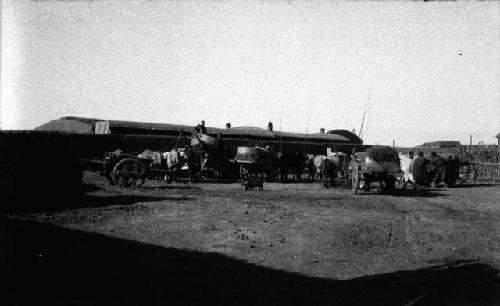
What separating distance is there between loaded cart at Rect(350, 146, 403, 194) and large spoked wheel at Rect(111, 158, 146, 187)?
9496 millimetres

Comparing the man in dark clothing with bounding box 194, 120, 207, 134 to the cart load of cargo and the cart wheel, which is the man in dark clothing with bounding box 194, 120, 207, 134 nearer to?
the cart load of cargo

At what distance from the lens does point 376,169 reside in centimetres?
1858

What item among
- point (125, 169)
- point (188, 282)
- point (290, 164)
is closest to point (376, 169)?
point (290, 164)

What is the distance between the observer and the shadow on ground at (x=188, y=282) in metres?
5.50

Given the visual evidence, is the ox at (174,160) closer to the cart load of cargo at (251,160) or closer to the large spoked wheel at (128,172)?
Answer: the large spoked wheel at (128,172)

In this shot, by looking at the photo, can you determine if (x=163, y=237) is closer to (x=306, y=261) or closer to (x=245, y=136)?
(x=306, y=261)

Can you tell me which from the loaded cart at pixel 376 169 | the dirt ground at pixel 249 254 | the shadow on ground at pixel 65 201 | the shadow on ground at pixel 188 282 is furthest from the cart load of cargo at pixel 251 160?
the shadow on ground at pixel 188 282

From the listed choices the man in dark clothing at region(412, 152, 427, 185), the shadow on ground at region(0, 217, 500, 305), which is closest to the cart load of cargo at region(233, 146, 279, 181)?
the man in dark clothing at region(412, 152, 427, 185)

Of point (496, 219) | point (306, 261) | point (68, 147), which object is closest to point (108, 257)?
point (306, 261)

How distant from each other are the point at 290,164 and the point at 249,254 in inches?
796

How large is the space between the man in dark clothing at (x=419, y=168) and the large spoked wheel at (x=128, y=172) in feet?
48.6

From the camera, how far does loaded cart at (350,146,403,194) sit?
731 inches

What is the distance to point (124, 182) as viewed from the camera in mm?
18688

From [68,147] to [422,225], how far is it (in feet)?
38.8
